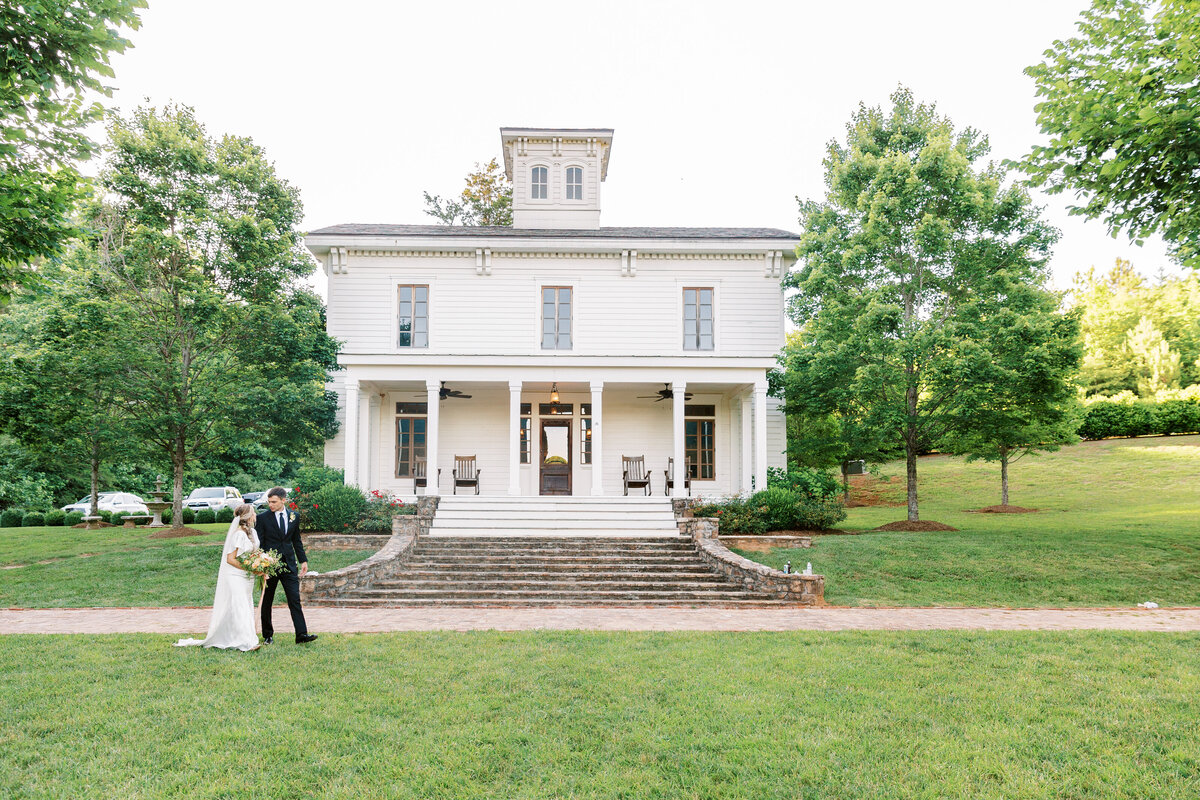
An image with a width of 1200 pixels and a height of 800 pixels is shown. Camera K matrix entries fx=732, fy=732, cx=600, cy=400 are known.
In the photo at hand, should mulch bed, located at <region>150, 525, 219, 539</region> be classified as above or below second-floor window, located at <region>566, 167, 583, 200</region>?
below

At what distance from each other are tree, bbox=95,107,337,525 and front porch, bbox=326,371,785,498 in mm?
1916

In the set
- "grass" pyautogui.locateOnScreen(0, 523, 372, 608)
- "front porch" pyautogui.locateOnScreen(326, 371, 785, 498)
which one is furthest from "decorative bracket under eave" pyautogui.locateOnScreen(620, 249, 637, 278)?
"grass" pyautogui.locateOnScreen(0, 523, 372, 608)

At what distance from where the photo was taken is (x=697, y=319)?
1997cm

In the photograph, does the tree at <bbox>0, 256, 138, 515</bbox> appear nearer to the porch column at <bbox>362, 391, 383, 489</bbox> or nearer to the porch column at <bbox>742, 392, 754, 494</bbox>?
the porch column at <bbox>362, 391, 383, 489</bbox>

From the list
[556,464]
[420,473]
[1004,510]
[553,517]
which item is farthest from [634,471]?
[1004,510]

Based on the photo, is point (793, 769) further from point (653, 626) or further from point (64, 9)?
point (64, 9)

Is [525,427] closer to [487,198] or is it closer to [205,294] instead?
[205,294]

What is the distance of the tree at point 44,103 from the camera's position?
9.47 meters

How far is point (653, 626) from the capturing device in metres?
9.12

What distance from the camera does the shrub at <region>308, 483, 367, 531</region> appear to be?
1516cm

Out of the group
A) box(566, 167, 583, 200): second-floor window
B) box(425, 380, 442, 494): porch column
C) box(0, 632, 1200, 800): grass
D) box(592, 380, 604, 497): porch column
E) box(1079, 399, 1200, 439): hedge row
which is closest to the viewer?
box(0, 632, 1200, 800): grass

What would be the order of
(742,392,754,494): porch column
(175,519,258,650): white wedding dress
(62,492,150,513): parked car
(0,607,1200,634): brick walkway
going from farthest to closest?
(62,492,150,513): parked car < (742,392,754,494): porch column < (0,607,1200,634): brick walkway < (175,519,258,650): white wedding dress

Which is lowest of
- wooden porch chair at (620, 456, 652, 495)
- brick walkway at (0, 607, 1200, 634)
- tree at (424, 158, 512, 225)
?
brick walkway at (0, 607, 1200, 634)

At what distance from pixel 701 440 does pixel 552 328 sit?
205 inches
